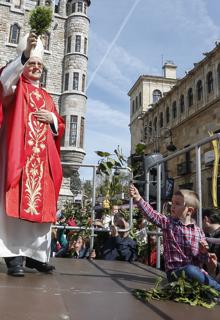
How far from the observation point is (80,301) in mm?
2064

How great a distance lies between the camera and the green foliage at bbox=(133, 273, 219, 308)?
88.3 inches

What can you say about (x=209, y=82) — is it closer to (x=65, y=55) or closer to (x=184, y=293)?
(x=65, y=55)

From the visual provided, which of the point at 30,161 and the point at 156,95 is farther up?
the point at 156,95

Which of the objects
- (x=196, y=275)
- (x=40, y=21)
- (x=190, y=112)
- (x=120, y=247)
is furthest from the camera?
(x=190, y=112)

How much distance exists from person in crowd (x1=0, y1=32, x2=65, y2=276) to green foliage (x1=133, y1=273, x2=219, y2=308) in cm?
113

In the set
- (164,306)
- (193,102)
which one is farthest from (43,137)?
(193,102)

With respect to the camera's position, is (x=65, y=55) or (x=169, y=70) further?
(x=169, y=70)

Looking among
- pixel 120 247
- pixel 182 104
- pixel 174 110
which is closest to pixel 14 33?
pixel 182 104

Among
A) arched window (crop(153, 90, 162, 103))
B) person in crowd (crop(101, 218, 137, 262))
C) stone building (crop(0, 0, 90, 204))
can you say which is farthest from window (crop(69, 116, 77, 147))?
person in crowd (crop(101, 218, 137, 262))

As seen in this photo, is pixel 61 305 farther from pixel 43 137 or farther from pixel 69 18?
pixel 69 18

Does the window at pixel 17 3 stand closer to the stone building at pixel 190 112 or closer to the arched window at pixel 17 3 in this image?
the arched window at pixel 17 3

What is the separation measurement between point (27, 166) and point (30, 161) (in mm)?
58

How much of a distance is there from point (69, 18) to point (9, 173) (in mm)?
24534

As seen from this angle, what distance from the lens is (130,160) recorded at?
250 inches
